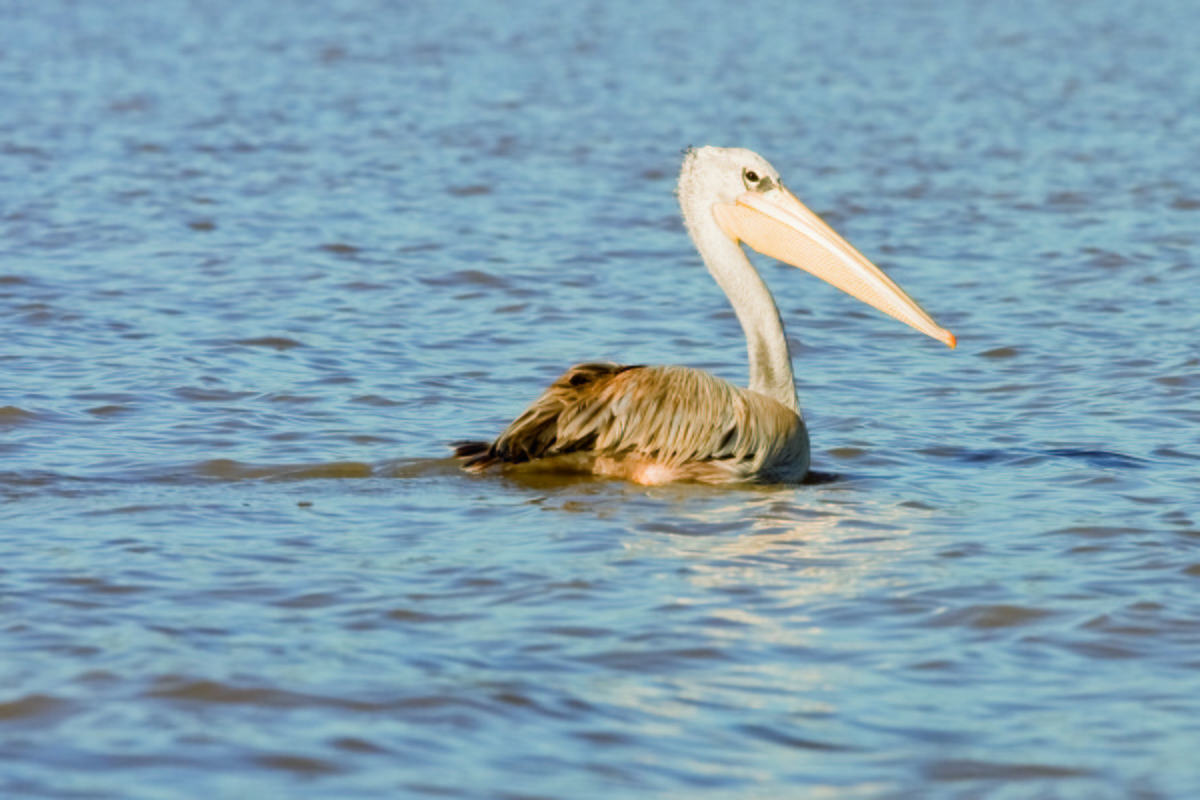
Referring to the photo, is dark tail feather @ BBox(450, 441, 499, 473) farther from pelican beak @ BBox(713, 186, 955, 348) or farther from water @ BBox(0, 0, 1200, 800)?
pelican beak @ BBox(713, 186, 955, 348)

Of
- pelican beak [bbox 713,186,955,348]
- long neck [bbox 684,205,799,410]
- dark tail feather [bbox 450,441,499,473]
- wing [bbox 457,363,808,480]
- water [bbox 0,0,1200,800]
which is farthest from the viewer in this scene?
pelican beak [bbox 713,186,955,348]

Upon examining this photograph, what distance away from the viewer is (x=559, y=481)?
637 cm

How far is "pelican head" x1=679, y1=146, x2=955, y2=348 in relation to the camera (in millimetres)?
6934

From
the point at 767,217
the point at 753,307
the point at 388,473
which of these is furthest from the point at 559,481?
the point at 767,217

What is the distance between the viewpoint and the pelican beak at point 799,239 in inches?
272

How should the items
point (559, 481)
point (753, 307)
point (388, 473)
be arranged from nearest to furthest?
point (559, 481) → point (388, 473) → point (753, 307)

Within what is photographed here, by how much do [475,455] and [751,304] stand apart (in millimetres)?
1185

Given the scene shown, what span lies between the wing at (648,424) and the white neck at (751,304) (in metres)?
0.30

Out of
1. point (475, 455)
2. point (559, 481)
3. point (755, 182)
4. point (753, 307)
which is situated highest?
point (755, 182)

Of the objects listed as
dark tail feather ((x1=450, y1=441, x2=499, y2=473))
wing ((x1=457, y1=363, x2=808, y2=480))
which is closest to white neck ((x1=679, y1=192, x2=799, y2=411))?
wing ((x1=457, y1=363, x2=808, y2=480))

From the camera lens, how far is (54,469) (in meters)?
6.37

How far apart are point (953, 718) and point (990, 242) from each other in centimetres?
784

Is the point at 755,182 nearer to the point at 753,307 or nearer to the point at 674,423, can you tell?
the point at 753,307

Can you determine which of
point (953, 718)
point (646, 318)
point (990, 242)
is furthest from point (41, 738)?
point (990, 242)
